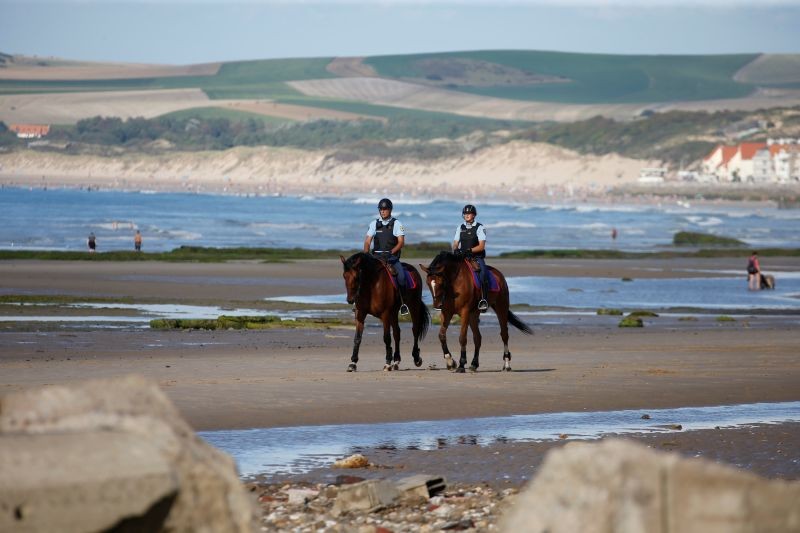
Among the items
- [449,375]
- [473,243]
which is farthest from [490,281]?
[449,375]

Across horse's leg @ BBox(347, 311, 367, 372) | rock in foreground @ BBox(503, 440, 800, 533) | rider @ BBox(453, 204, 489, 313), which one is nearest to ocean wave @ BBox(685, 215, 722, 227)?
rider @ BBox(453, 204, 489, 313)

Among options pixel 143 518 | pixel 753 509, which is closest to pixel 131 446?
pixel 143 518

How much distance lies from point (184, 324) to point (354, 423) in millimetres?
11920

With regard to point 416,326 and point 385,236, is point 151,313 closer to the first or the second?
point 416,326

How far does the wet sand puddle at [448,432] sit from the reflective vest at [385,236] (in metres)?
4.98

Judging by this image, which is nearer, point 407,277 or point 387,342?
point 387,342

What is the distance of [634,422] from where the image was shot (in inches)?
539

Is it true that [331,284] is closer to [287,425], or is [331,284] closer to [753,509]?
[287,425]

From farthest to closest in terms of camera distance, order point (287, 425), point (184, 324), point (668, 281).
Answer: point (668, 281) → point (184, 324) → point (287, 425)

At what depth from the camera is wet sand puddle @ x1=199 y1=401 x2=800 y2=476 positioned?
11.4 meters

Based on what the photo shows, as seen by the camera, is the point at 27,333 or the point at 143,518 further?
the point at 27,333

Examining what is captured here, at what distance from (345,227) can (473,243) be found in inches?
2945

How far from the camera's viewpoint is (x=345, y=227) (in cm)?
9331

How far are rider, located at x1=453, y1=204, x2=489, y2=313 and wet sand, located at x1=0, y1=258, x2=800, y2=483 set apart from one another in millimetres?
1116
